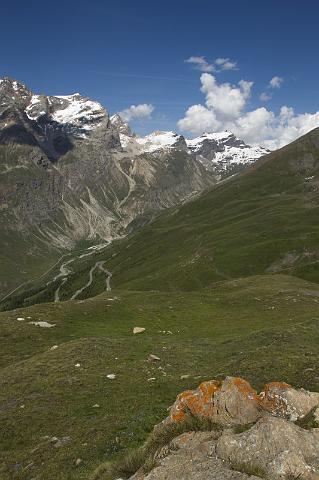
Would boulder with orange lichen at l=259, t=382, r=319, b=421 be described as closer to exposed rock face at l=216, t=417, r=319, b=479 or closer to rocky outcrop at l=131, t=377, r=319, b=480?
rocky outcrop at l=131, t=377, r=319, b=480

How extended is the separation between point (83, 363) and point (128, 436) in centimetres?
1634

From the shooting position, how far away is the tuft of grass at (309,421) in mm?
17531

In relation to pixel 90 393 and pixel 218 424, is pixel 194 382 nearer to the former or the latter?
pixel 90 393

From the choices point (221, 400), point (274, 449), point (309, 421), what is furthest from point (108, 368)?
point (274, 449)

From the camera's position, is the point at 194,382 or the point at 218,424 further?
the point at 194,382

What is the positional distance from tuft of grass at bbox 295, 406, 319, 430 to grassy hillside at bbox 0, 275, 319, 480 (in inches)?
331

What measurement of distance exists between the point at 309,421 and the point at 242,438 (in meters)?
3.42

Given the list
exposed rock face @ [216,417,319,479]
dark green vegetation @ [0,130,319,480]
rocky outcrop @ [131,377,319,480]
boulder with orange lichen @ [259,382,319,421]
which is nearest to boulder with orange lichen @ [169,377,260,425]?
rocky outcrop @ [131,377,319,480]

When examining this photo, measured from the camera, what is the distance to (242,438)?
641 inches

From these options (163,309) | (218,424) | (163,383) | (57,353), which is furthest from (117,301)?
(218,424)

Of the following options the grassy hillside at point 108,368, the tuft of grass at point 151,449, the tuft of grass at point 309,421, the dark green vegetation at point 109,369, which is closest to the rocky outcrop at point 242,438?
the tuft of grass at point 309,421

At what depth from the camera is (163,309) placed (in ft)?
233

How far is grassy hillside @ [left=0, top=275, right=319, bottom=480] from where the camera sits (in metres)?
24.6

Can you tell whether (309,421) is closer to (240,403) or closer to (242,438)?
(240,403)
